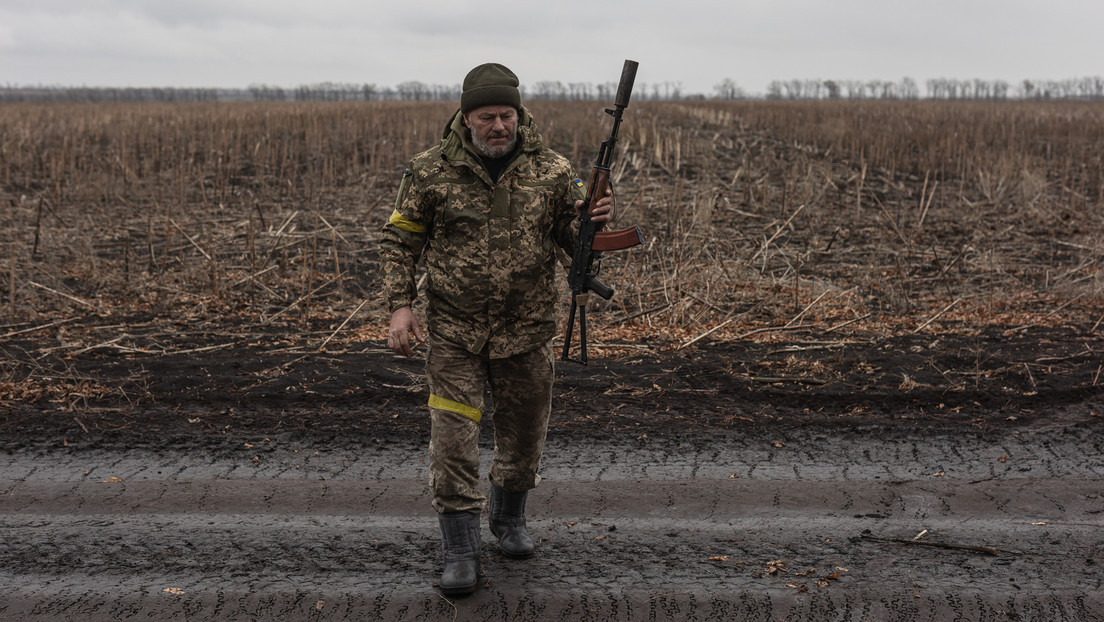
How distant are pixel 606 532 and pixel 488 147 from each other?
5.40 feet

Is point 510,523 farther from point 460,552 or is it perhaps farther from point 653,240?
point 653,240

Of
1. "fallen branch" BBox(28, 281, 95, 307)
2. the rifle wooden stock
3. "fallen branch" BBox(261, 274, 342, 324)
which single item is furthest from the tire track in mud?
"fallen branch" BBox(28, 281, 95, 307)

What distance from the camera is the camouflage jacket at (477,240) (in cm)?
343

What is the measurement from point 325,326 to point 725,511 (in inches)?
175

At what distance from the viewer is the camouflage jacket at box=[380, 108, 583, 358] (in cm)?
343

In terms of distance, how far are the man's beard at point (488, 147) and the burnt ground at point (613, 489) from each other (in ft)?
5.08

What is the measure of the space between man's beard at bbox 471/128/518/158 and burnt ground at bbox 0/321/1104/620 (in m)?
1.55

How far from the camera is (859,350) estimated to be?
6.81 metres

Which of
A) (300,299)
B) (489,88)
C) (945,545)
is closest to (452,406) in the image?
(489,88)

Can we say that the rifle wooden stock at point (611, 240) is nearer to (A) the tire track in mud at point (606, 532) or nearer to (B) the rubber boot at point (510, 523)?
(B) the rubber boot at point (510, 523)

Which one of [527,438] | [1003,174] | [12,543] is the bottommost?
[12,543]

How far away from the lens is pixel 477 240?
345cm

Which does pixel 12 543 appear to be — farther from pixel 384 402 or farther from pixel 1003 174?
pixel 1003 174

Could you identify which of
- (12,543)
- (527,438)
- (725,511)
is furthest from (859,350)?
(12,543)
